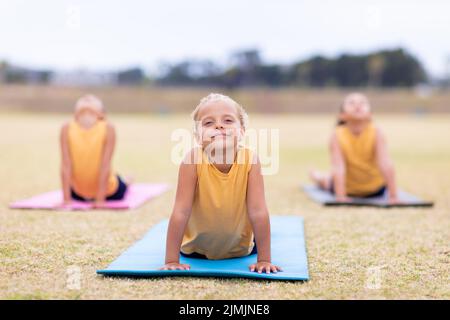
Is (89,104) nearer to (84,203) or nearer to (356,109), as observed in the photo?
(84,203)

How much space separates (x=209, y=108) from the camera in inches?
173

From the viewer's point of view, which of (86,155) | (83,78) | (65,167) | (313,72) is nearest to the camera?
(65,167)

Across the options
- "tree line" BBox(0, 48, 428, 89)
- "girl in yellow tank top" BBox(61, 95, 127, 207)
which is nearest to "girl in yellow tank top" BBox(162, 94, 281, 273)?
"girl in yellow tank top" BBox(61, 95, 127, 207)

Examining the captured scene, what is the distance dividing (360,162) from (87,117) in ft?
13.0

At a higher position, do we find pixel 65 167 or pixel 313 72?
pixel 313 72


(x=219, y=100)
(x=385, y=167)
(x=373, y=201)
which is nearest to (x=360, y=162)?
(x=385, y=167)

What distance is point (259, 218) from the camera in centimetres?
444

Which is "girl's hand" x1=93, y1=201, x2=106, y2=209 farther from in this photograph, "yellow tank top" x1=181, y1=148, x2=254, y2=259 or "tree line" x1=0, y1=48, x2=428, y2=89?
"tree line" x1=0, y1=48, x2=428, y2=89

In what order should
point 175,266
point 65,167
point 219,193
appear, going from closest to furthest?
point 175,266, point 219,193, point 65,167

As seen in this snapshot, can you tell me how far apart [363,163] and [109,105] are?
220 ft

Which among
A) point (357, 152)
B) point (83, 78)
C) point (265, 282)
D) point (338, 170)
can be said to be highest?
point (83, 78)

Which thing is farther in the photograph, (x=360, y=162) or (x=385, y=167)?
(x=360, y=162)

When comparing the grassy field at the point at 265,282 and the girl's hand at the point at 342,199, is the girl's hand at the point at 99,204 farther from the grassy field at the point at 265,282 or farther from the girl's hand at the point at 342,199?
the girl's hand at the point at 342,199
